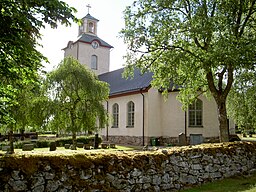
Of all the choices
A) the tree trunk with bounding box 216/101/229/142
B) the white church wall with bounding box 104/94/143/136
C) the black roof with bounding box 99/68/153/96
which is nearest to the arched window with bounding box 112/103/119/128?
the white church wall with bounding box 104/94/143/136

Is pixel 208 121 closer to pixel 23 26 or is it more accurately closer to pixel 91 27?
pixel 23 26

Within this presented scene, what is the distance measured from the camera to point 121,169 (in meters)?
7.14

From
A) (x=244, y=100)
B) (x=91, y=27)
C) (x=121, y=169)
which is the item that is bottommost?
(x=121, y=169)

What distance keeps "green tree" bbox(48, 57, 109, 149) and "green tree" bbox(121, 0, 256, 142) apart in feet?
12.2

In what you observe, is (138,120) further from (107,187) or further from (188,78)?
(107,187)

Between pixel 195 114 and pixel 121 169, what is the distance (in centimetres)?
1777

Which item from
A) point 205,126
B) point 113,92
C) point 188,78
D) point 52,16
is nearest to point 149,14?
point 188,78

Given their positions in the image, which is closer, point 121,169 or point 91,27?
point 121,169

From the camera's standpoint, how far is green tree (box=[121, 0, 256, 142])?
12.9 m

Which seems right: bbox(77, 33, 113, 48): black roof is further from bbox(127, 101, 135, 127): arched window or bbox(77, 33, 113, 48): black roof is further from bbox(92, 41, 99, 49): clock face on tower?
bbox(127, 101, 135, 127): arched window

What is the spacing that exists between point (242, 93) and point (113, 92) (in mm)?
13969

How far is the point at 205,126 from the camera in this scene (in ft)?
78.2

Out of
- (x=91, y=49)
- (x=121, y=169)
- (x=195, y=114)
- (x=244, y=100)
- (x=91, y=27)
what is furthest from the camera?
(x=91, y=27)

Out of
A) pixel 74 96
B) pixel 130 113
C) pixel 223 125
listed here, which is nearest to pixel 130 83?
pixel 130 113
